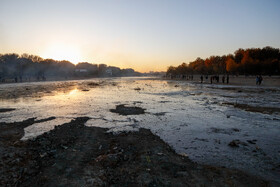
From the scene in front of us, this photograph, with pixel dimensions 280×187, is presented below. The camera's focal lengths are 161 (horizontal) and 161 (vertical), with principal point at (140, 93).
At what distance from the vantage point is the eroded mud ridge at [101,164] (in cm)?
434

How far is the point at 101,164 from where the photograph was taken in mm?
5172

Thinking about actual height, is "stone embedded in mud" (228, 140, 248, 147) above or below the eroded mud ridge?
below

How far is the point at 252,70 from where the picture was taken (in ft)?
242

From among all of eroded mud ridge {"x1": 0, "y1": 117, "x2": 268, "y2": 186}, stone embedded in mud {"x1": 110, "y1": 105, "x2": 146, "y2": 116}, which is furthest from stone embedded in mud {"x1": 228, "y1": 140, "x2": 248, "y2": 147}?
stone embedded in mud {"x1": 110, "y1": 105, "x2": 146, "y2": 116}

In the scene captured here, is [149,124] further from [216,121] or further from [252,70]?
[252,70]

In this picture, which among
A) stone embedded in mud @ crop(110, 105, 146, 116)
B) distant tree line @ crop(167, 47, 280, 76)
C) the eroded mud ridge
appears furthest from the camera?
distant tree line @ crop(167, 47, 280, 76)

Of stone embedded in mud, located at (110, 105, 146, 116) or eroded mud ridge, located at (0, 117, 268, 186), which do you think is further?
stone embedded in mud, located at (110, 105, 146, 116)

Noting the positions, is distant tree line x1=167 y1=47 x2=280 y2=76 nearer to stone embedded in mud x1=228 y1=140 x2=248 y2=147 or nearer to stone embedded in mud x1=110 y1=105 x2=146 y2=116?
stone embedded in mud x1=110 y1=105 x2=146 y2=116

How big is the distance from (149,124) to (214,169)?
5067 millimetres

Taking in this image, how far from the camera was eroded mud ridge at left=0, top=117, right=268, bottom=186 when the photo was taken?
4340mm

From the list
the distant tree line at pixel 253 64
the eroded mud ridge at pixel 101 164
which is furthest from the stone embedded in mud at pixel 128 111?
the distant tree line at pixel 253 64

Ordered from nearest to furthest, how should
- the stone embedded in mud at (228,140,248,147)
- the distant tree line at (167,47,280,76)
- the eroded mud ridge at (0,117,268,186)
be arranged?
the eroded mud ridge at (0,117,268,186)
the stone embedded in mud at (228,140,248,147)
the distant tree line at (167,47,280,76)

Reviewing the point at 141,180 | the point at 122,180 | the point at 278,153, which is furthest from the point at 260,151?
the point at 122,180

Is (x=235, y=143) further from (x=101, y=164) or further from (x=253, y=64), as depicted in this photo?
(x=253, y=64)
